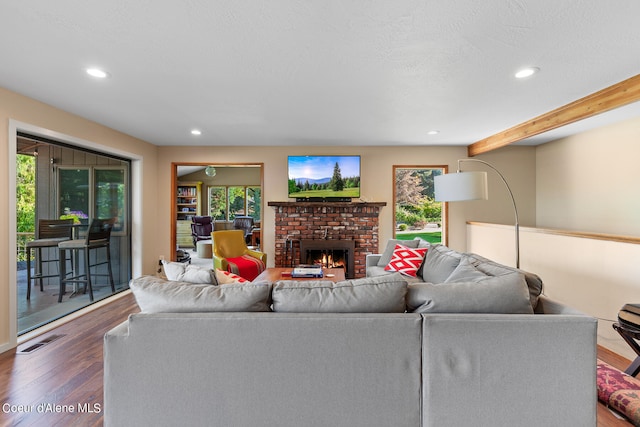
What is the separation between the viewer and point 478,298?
1562 mm

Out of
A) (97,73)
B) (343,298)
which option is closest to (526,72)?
(343,298)

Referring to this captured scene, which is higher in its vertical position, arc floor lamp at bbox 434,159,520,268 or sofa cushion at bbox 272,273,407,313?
Answer: arc floor lamp at bbox 434,159,520,268

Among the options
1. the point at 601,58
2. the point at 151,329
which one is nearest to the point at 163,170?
the point at 151,329

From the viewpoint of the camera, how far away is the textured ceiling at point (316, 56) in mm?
1682

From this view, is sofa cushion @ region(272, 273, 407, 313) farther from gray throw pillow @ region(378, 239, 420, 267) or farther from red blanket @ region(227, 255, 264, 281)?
red blanket @ region(227, 255, 264, 281)

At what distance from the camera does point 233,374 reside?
1.44 m

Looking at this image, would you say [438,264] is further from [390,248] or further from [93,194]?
[93,194]

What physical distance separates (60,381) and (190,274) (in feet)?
4.64

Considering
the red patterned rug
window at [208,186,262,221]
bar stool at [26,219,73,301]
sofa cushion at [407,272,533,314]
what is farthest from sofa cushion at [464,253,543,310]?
window at [208,186,262,221]

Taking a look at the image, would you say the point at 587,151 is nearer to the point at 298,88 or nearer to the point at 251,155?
the point at 298,88

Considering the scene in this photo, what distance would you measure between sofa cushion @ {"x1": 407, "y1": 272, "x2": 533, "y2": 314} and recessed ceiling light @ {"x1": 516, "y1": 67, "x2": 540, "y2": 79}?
1.74 metres

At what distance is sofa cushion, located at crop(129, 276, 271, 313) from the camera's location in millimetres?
1532

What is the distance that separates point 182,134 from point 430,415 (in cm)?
448

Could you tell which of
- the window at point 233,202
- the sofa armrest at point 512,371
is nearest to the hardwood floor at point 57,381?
the sofa armrest at point 512,371
